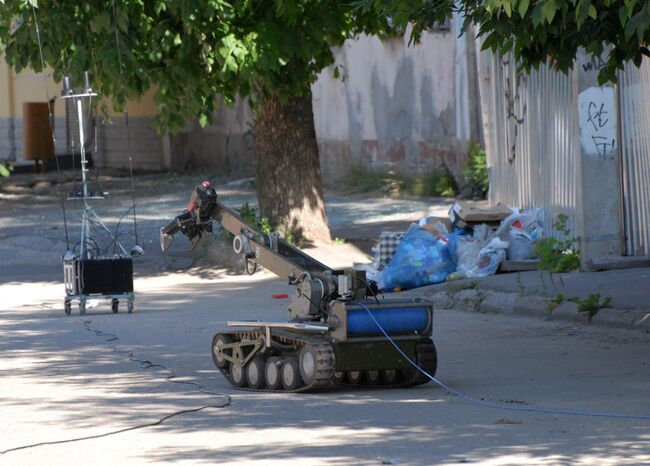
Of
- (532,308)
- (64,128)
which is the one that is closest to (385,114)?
(64,128)

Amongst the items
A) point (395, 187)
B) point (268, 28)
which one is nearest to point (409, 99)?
point (395, 187)

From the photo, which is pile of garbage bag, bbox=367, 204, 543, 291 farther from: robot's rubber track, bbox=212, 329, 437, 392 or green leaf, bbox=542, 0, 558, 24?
green leaf, bbox=542, 0, 558, 24

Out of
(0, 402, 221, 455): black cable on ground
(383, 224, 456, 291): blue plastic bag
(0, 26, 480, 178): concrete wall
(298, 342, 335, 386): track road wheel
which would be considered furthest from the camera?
(0, 26, 480, 178): concrete wall

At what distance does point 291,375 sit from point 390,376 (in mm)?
761

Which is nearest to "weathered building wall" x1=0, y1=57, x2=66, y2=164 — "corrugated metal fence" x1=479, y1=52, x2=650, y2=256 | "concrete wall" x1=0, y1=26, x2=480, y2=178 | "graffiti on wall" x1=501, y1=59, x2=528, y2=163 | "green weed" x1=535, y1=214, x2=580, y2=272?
"concrete wall" x1=0, y1=26, x2=480, y2=178

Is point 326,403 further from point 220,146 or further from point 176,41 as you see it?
point 220,146

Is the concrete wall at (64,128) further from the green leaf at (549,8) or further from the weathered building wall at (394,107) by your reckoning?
the green leaf at (549,8)

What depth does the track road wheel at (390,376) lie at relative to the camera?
904cm

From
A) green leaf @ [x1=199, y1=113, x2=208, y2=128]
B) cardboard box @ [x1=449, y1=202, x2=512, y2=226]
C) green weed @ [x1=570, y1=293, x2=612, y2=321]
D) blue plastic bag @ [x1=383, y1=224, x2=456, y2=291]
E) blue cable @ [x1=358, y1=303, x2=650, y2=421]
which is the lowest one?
blue cable @ [x1=358, y1=303, x2=650, y2=421]

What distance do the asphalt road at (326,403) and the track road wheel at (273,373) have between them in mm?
117

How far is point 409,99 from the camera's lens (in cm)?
2633

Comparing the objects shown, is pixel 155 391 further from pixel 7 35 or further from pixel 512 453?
pixel 7 35

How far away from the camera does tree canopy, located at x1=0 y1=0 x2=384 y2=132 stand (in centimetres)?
1520

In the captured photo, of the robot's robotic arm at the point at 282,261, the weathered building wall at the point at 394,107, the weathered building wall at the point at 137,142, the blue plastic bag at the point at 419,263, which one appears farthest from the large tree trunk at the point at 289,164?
the weathered building wall at the point at 137,142
